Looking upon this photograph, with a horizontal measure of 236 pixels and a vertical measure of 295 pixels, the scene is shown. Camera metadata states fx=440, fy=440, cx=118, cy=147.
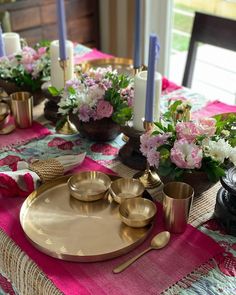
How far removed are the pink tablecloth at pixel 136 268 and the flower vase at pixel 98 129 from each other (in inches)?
14.4

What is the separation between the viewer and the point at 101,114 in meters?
1.17

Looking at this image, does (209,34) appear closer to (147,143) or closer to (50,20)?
(147,143)

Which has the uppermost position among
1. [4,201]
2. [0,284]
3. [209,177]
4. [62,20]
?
[62,20]

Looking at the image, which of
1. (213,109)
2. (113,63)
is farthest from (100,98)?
(113,63)

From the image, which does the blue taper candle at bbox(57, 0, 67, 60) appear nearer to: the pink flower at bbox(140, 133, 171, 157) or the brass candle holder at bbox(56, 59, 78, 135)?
the brass candle holder at bbox(56, 59, 78, 135)

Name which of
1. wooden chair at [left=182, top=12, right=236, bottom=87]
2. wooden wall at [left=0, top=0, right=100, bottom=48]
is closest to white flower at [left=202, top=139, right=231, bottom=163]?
wooden chair at [left=182, top=12, right=236, bottom=87]

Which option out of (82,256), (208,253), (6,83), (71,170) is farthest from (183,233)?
(6,83)

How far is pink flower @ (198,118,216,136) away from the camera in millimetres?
953

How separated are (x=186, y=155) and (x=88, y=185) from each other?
0.27 m

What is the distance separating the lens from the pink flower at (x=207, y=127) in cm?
95

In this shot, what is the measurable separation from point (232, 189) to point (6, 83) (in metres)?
0.85

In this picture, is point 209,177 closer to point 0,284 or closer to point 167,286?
point 167,286

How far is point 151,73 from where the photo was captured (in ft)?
3.14

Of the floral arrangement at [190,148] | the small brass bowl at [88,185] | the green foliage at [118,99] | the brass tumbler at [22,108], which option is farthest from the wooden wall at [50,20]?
the floral arrangement at [190,148]
